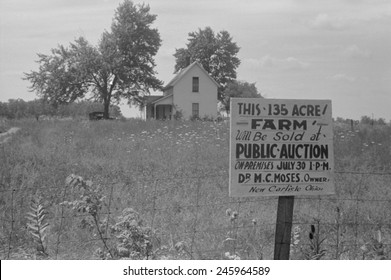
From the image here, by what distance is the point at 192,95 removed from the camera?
1464 inches

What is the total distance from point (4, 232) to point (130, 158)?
6.00 metres

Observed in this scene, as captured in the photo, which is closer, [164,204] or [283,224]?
[283,224]

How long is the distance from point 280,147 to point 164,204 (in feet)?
13.4

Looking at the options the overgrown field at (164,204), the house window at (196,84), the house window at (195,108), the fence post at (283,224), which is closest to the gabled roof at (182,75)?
the house window at (196,84)

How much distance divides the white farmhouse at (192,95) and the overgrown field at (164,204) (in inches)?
788

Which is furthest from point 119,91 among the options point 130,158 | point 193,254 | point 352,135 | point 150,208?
point 193,254

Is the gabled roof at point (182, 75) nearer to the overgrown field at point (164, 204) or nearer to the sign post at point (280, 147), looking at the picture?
the overgrown field at point (164, 204)

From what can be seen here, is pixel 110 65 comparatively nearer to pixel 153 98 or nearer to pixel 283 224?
pixel 153 98

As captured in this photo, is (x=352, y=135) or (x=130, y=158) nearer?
(x=130, y=158)

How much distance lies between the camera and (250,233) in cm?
694

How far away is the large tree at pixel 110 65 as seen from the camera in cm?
3744

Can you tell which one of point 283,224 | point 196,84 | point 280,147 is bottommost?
point 283,224

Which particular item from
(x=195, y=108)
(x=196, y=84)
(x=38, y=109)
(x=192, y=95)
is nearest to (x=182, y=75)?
(x=196, y=84)
